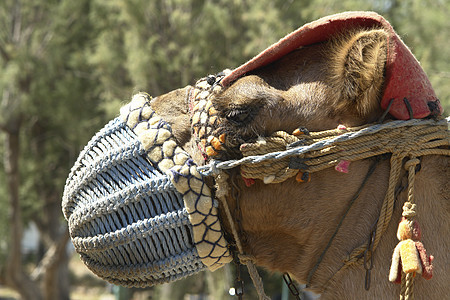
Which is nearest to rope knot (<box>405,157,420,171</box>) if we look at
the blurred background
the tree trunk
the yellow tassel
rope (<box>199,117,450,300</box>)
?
rope (<box>199,117,450,300</box>)

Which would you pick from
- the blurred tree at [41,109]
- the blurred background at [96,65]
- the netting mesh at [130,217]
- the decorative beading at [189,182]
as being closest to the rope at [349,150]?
the decorative beading at [189,182]

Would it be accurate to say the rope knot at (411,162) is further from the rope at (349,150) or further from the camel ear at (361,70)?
the camel ear at (361,70)

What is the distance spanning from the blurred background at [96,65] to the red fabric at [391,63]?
4220 mm

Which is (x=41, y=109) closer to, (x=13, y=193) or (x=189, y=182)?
(x=13, y=193)

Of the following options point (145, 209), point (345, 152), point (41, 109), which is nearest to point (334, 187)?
point (345, 152)

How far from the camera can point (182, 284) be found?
9.27 meters

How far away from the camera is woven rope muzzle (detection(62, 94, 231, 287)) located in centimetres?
183

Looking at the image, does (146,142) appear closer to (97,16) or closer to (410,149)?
(410,149)

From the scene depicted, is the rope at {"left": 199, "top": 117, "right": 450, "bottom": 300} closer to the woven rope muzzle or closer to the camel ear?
the camel ear

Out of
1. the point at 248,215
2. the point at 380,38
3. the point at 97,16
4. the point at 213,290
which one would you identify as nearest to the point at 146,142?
the point at 248,215

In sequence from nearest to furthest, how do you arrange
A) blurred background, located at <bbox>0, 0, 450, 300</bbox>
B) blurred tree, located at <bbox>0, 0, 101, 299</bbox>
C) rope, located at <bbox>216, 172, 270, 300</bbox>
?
rope, located at <bbox>216, 172, 270, 300</bbox> < blurred background, located at <bbox>0, 0, 450, 300</bbox> < blurred tree, located at <bbox>0, 0, 101, 299</bbox>

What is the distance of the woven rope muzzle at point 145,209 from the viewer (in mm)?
1825

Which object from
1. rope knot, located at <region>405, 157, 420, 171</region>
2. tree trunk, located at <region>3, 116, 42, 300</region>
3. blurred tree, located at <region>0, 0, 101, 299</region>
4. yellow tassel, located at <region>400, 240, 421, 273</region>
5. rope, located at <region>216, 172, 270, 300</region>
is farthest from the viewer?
tree trunk, located at <region>3, 116, 42, 300</region>

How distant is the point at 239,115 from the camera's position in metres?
1.76
